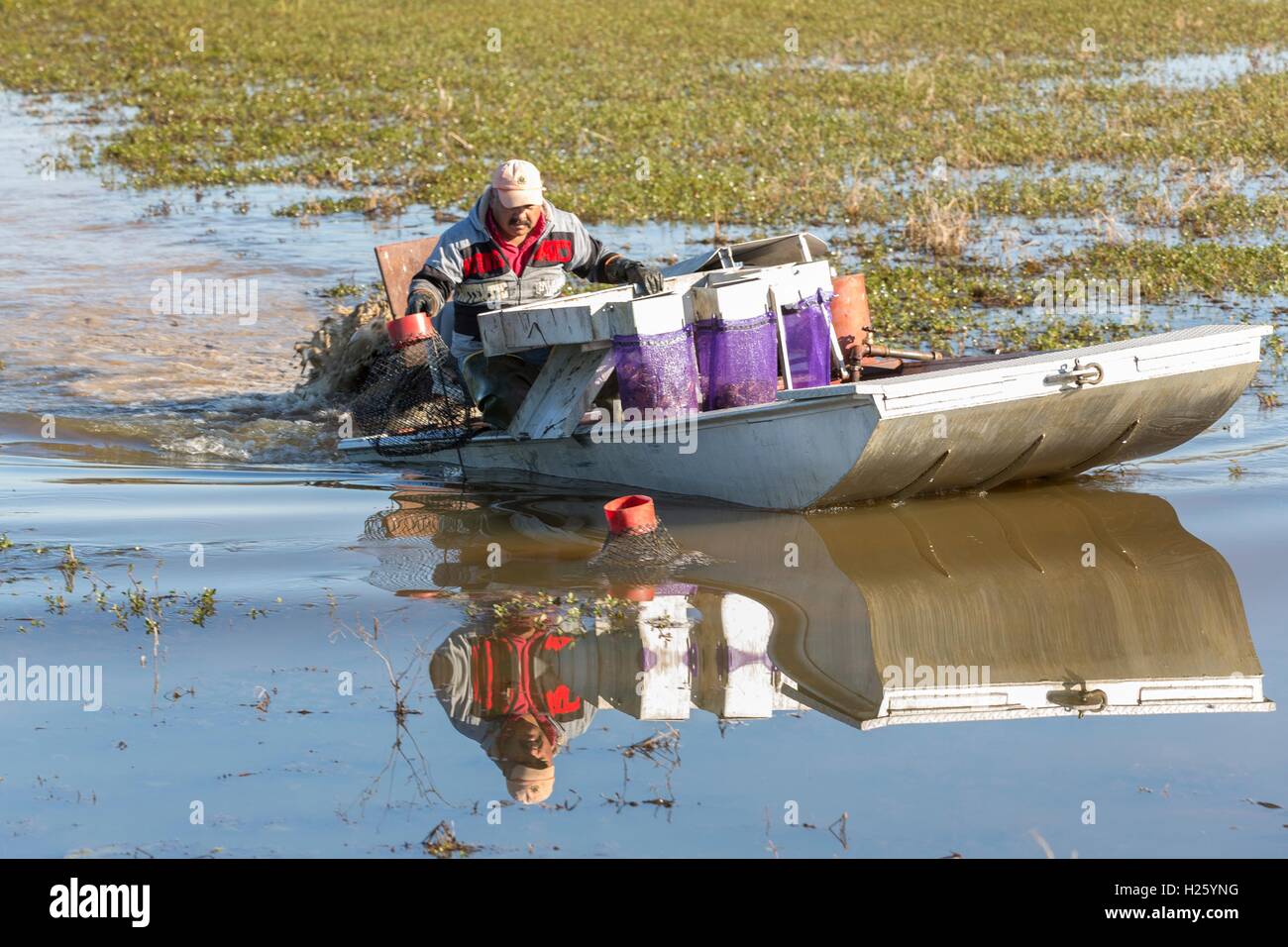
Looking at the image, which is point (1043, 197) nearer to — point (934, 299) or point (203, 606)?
point (934, 299)

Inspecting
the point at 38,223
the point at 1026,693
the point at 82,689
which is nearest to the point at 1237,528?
the point at 1026,693

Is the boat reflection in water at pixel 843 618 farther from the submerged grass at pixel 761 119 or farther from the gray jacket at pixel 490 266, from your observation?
the submerged grass at pixel 761 119

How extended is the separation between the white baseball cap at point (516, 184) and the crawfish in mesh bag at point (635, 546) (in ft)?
6.34

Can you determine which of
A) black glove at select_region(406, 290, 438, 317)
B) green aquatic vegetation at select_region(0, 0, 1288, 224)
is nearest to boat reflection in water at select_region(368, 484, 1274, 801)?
black glove at select_region(406, 290, 438, 317)

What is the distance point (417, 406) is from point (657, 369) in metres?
2.02

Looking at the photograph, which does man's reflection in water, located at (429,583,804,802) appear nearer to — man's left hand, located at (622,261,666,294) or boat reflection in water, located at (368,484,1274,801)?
boat reflection in water, located at (368,484,1274,801)

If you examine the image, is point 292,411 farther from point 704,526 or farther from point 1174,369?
point 1174,369

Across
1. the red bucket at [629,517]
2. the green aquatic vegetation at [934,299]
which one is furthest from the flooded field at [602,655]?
the red bucket at [629,517]

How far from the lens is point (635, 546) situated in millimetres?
7059

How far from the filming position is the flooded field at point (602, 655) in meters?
4.75

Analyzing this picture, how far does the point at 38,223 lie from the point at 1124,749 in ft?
46.4

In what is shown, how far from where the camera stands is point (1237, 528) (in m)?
7.67

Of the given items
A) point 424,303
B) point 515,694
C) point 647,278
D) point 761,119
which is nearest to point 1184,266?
point 647,278
